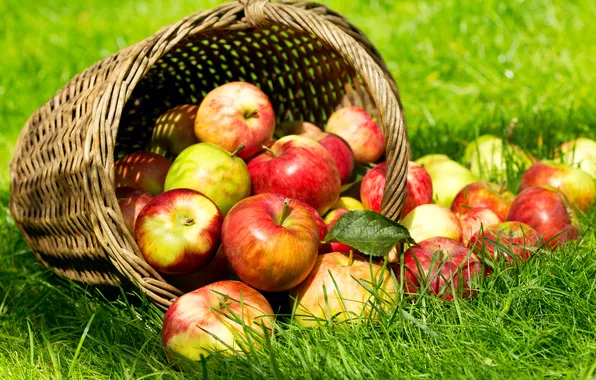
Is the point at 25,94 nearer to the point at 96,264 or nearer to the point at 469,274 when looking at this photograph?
the point at 96,264

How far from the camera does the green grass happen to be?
180cm

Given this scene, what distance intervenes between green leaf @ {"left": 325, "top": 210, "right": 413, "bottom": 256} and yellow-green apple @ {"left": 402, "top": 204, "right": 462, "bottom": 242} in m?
0.31

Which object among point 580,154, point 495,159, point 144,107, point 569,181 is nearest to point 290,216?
point 144,107

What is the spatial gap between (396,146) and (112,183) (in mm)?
875

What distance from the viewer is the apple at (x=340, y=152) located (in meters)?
2.76

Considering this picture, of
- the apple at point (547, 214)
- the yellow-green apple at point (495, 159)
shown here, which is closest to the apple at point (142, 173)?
the apple at point (547, 214)

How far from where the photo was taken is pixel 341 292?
208 cm

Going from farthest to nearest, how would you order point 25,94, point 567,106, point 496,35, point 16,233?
1. point 496,35
2. point 25,94
3. point 567,106
4. point 16,233

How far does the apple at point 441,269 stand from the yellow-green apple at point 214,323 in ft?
1.52

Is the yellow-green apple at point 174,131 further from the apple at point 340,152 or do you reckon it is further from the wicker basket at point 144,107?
the apple at point 340,152

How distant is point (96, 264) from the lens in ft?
7.50

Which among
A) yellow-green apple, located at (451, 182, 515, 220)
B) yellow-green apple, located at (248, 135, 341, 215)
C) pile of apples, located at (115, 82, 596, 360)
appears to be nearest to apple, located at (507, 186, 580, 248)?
pile of apples, located at (115, 82, 596, 360)

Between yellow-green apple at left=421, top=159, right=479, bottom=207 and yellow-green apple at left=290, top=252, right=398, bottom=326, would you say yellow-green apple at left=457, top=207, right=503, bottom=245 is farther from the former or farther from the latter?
yellow-green apple at left=290, top=252, right=398, bottom=326

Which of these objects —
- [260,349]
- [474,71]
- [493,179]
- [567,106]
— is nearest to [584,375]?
[260,349]
